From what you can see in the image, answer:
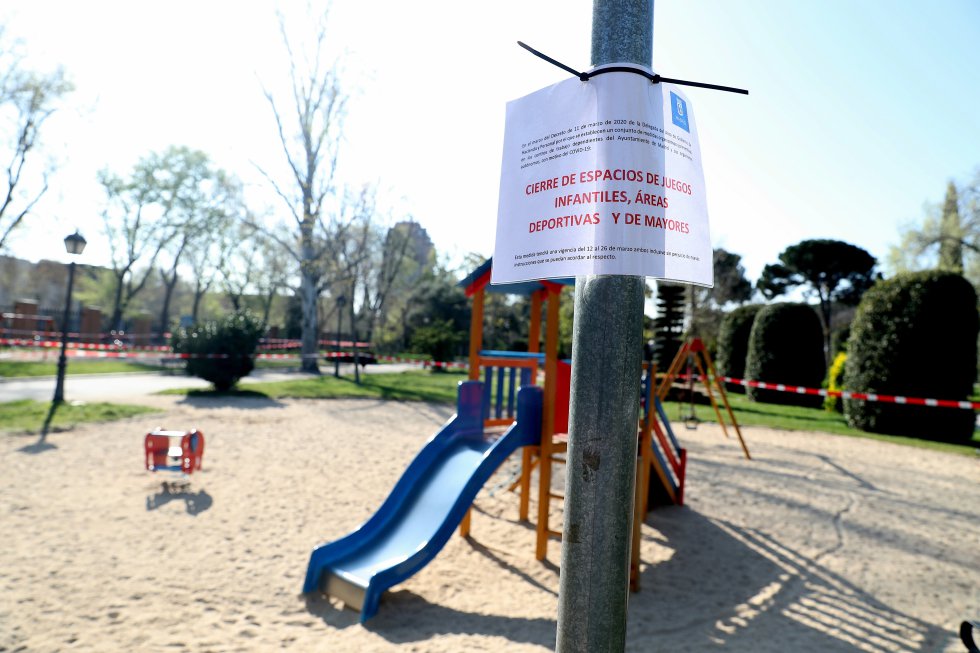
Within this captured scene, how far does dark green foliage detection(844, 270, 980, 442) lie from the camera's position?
12.8 m

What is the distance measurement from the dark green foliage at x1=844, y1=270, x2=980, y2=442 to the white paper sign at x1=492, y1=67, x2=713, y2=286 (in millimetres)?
14296

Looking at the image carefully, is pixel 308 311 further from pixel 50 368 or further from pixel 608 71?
pixel 608 71

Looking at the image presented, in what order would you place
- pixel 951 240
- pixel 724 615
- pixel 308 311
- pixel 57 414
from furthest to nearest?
pixel 951 240 < pixel 308 311 < pixel 57 414 < pixel 724 615

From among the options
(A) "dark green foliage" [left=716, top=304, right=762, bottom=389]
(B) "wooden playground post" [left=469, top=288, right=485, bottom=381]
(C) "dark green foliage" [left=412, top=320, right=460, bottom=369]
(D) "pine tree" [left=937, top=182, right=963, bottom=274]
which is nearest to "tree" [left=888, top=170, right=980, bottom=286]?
(D) "pine tree" [left=937, top=182, right=963, bottom=274]

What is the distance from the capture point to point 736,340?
23.5 metres

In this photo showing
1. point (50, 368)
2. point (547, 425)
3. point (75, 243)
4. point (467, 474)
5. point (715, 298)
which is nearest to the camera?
point (467, 474)

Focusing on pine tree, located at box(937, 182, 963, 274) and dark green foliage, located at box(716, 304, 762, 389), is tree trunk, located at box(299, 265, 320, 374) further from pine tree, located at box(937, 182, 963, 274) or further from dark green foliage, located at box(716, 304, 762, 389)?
pine tree, located at box(937, 182, 963, 274)

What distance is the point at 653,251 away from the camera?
5.14 ft

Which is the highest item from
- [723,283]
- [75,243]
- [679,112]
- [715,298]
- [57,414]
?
[723,283]

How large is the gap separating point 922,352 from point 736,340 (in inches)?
412

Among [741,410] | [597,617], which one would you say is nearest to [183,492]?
[597,617]

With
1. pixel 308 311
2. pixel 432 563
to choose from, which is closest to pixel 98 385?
pixel 308 311

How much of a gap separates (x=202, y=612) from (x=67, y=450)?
6148 millimetres

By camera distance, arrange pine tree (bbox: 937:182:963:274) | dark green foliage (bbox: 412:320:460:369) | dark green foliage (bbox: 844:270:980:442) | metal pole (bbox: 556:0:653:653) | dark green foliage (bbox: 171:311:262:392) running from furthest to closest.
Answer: dark green foliage (bbox: 412:320:460:369), pine tree (bbox: 937:182:963:274), dark green foliage (bbox: 171:311:262:392), dark green foliage (bbox: 844:270:980:442), metal pole (bbox: 556:0:653:653)
